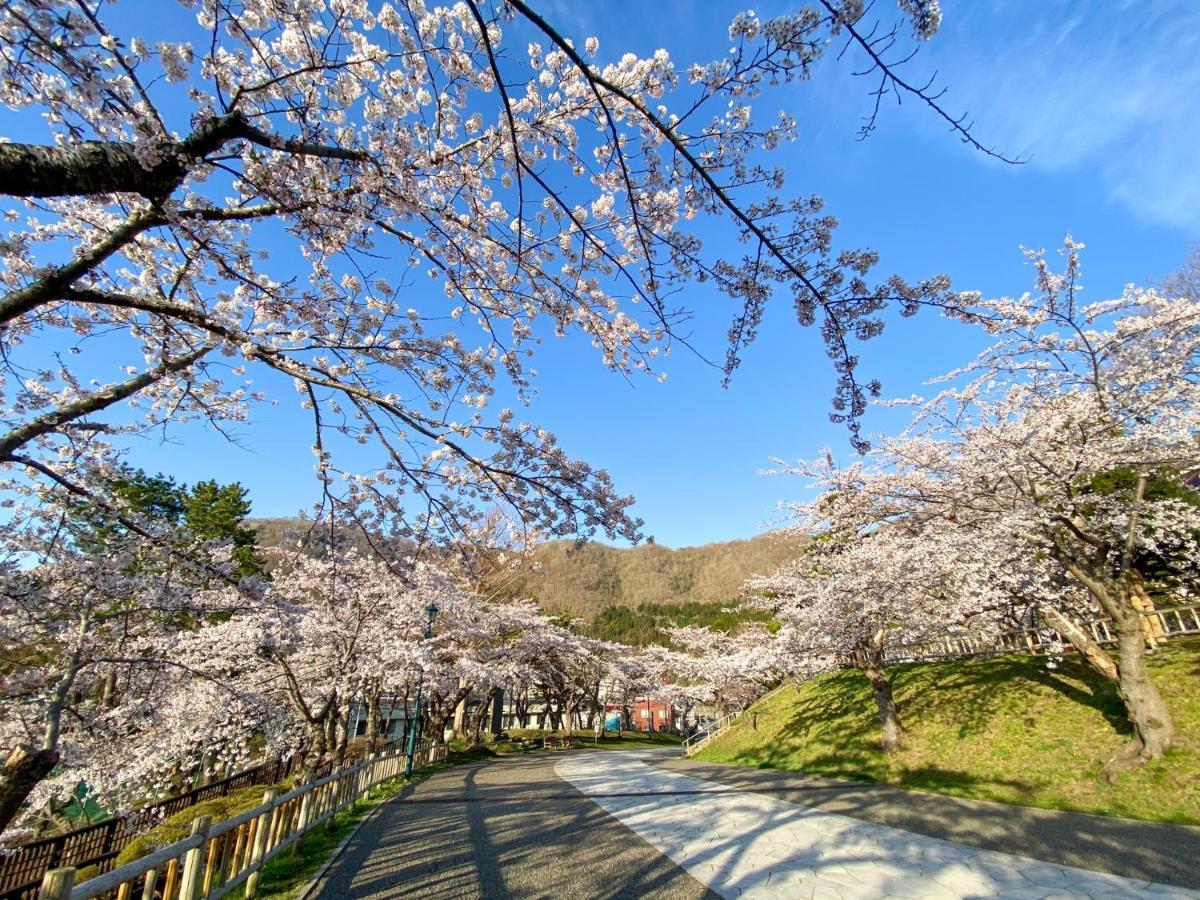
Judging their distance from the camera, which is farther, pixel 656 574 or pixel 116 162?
pixel 656 574

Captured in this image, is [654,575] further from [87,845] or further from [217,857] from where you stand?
[217,857]

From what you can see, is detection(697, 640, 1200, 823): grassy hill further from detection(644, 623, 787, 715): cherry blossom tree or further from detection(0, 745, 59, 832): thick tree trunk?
detection(0, 745, 59, 832): thick tree trunk

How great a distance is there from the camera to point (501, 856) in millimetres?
6918

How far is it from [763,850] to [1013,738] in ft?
23.5

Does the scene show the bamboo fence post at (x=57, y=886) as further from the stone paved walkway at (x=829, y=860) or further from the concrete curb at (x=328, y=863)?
the stone paved walkway at (x=829, y=860)

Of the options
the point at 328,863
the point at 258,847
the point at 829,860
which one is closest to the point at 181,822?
the point at 328,863

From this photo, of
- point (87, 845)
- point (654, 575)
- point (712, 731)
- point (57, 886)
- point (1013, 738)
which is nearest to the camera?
point (57, 886)

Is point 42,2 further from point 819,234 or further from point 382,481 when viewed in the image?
point 382,481

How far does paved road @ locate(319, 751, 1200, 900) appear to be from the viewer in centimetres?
543

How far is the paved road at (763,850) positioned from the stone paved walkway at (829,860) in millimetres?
21

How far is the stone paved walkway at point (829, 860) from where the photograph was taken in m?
5.21

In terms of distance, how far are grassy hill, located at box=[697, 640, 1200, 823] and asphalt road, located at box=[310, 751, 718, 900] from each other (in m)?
6.70

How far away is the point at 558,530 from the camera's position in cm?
521

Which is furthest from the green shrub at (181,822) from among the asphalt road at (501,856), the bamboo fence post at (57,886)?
the bamboo fence post at (57,886)
